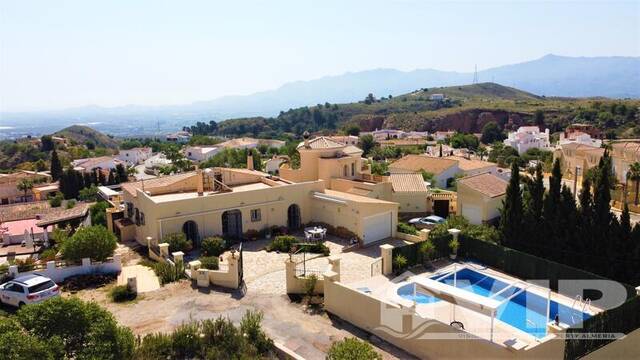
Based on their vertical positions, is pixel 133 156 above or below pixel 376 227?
below

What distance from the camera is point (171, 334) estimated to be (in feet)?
49.9

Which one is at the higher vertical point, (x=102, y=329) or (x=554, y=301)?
(x=102, y=329)

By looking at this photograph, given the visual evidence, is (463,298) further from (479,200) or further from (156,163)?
(156,163)

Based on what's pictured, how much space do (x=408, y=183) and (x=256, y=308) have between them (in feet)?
65.1

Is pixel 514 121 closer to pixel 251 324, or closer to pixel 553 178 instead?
pixel 553 178

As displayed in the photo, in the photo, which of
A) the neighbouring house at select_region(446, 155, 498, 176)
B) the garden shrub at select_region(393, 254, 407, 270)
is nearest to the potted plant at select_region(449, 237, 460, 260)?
the garden shrub at select_region(393, 254, 407, 270)

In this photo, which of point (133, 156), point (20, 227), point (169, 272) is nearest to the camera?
point (169, 272)

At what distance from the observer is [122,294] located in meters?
19.1

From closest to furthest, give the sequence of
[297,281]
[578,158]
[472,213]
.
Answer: [297,281]
[472,213]
[578,158]

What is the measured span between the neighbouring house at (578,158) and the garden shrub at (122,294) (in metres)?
42.6

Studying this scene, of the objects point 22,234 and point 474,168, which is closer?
point 22,234

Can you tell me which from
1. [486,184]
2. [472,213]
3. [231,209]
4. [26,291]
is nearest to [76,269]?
[26,291]

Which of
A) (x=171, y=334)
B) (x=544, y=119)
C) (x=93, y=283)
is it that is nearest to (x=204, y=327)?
(x=171, y=334)

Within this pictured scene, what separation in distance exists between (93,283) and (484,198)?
2251 cm
